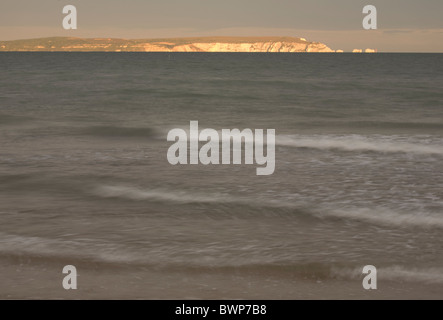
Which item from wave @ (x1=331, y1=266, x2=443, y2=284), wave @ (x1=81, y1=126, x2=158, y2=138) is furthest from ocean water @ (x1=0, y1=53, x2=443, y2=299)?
wave @ (x1=81, y1=126, x2=158, y2=138)

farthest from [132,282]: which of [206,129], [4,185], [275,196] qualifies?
[206,129]

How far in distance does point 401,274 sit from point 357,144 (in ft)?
33.4

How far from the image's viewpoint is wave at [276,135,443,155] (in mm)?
14913

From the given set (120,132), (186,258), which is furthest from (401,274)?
(120,132)

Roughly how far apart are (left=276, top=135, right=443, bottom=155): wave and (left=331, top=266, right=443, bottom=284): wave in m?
8.50

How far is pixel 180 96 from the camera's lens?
36.2 metres

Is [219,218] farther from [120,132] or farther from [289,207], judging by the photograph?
[120,132]

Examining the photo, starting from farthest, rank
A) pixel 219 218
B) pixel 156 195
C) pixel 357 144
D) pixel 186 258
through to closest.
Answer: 1. pixel 357 144
2. pixel 156 195
3. pixel 219 218
4. pixel 186 258

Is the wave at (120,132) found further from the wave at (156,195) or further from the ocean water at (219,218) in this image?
the wave at (156,195)

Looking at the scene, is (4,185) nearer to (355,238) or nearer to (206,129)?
(355,238)

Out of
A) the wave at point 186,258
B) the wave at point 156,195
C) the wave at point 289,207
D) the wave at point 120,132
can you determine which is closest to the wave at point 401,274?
the wave at point 186,258

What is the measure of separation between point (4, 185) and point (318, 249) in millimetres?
5677

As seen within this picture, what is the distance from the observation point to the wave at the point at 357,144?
48.9 feet

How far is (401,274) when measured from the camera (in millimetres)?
6203
